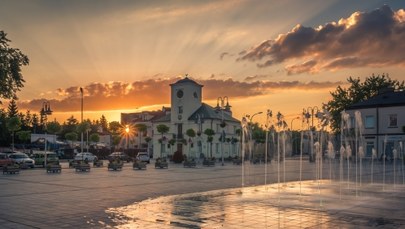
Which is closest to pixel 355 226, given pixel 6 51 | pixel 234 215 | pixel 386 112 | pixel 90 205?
pixel 234 215

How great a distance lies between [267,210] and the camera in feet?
44.3

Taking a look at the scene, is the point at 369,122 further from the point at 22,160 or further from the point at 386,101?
the point at 22,160

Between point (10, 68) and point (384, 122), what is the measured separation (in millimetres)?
51885

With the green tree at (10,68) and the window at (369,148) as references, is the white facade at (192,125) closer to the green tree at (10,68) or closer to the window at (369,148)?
the window at (369,148)

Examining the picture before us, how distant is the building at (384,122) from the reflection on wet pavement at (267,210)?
44.6 m

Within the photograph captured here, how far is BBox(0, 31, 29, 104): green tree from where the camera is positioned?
24.8 m

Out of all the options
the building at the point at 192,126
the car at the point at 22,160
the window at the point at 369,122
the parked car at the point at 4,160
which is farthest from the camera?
the building at the point at 192,126

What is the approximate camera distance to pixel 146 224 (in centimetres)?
1126

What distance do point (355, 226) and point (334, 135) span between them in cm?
7531

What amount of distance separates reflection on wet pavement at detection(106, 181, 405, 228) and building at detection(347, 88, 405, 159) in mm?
44589

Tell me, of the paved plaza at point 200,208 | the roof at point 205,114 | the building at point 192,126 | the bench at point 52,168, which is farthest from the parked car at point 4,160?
the roof at point 205,114

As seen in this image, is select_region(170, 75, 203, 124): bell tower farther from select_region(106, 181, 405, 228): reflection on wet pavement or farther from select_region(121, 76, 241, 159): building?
select_region(106, 181, 405, 228): reflection on wet pavement

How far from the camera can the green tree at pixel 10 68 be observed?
24781mm

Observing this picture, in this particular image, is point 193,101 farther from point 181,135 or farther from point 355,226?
point 355,226
